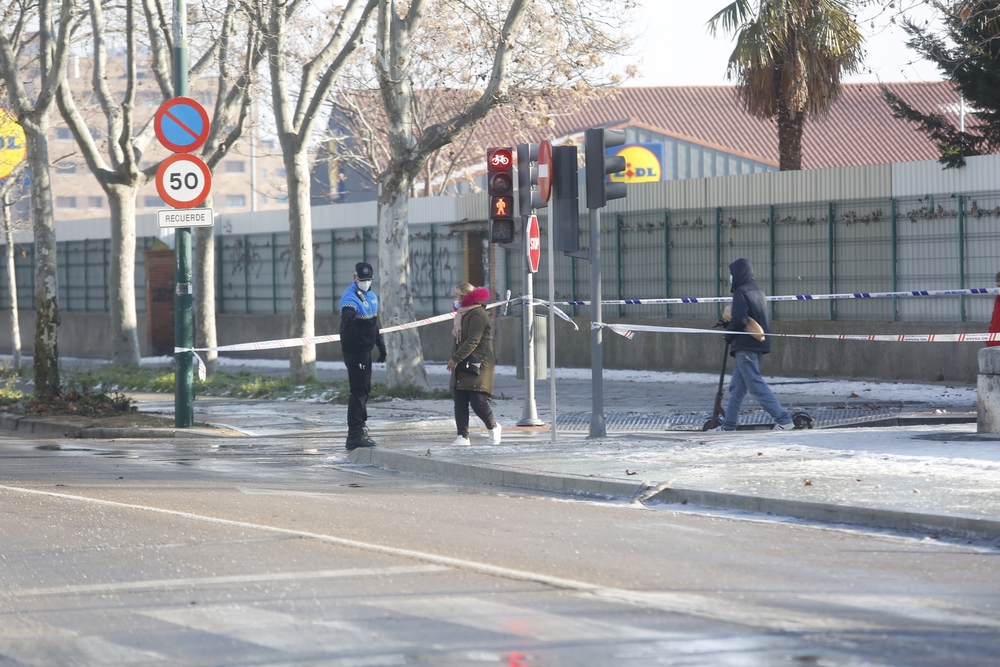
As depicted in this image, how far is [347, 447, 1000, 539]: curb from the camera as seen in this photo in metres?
8.41

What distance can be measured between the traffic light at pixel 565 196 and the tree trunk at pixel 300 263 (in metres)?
8.68

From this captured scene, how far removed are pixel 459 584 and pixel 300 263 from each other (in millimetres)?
15067

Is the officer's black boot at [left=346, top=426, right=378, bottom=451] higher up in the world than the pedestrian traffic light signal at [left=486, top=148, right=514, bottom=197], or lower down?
lower down

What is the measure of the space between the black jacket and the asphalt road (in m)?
3.99

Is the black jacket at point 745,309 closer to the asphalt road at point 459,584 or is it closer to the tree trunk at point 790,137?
the asphalt road at point 459,584

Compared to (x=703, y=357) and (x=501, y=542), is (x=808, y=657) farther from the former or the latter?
(x=703, y=357)

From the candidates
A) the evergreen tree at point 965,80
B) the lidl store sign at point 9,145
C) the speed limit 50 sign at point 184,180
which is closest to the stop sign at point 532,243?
the speed limit 50 sign at point 184,180

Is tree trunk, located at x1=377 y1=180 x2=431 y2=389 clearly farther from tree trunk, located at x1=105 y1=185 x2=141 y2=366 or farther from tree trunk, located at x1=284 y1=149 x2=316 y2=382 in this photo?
tree trunk, located at x1=105 y1=185 x2=141 y2=366

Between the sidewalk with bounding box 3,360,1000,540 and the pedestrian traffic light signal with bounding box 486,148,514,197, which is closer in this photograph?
the sidewalk with bounding box 3,360,1000,540

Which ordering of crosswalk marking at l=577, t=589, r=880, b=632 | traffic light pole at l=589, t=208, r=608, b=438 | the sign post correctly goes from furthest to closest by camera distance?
the sign post < traffic light pole at l=589, t=208, r=608, b=438 < crosswalk marking at l=577, t=589, r=880, b=632

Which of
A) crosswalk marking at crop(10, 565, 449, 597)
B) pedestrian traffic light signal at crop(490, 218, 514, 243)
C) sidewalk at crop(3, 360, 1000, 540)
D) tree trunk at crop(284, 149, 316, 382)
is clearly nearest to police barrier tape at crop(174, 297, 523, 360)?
pedestrian traffic light signal at crop(490, 218, 514, 243)

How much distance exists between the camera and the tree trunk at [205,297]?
25641 millimetres

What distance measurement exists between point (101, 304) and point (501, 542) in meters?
32.8

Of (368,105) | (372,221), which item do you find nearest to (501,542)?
(372,221)
